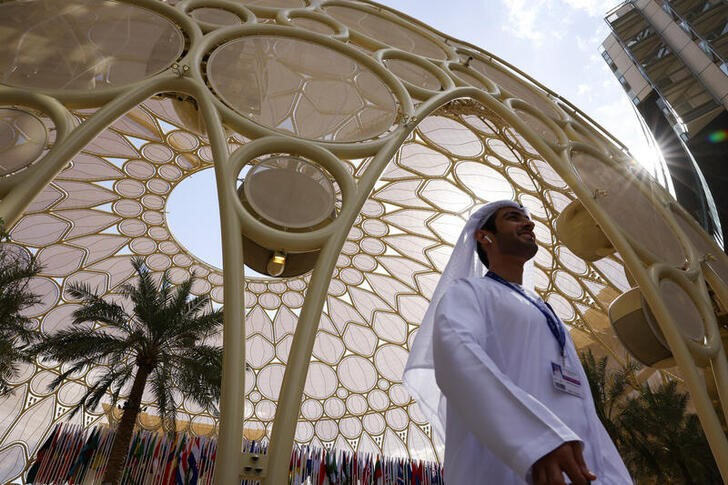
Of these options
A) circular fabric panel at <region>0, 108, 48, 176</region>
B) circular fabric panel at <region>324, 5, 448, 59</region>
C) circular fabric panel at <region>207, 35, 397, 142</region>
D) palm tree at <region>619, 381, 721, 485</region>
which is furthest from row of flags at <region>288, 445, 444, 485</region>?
circular fabric panel at <region>0, 108, 48, 176</region>

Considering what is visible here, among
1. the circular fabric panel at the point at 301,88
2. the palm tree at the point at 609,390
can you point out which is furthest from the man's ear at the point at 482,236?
Result: the palm tree at the point at 609,390

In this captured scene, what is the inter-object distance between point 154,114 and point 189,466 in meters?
20.1

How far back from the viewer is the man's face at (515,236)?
3.10 meters

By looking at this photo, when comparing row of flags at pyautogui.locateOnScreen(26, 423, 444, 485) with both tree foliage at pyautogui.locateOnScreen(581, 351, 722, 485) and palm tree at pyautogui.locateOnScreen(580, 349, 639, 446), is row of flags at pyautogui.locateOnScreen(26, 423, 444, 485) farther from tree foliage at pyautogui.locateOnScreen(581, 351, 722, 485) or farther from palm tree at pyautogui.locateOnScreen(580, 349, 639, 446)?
tree foliage at pyautogui.locateOnScreen(581, 351, 722, 485)

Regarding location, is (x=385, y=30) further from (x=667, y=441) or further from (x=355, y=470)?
(x=355, y=470)

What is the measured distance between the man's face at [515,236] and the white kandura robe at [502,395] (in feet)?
1.21

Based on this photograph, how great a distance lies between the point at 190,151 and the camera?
23.2 m

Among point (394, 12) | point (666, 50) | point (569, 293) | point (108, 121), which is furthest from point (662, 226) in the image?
point (666, 50)

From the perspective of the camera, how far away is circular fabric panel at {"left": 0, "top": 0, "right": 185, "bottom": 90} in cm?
644

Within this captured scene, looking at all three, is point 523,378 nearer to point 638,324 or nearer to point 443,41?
point 638,324

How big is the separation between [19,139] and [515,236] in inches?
239

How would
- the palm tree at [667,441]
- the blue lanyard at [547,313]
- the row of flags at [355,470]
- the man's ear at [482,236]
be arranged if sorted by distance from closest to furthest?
the blue lanyard at [547,313] → the man's ear at [482,236] → the palm tree at [667,441] → the row of flags at [355,470]

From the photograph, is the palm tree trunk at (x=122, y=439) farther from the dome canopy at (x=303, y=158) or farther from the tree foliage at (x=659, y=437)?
the tree foliage at (x=659, y=437)

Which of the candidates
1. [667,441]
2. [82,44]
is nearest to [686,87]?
[667,441]
